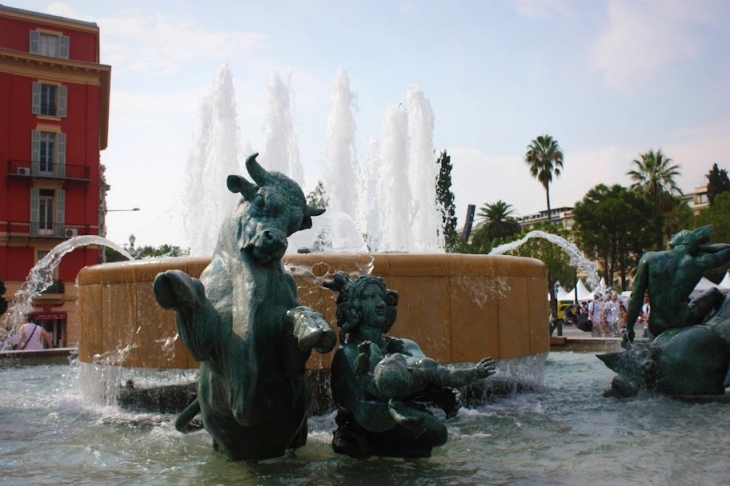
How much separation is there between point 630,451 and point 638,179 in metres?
58.9

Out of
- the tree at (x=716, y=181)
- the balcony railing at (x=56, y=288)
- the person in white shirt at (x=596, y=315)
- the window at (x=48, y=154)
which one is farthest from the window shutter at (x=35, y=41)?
the tree at (x=716, y=181)

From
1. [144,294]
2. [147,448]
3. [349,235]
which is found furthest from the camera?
[349,235]

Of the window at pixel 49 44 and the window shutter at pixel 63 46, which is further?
the window shutter at pixel 63 46

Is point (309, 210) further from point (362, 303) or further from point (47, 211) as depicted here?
point (47, 211)

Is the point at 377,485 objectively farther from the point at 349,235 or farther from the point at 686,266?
the point at 349,235

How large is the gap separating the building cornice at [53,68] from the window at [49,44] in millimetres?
919

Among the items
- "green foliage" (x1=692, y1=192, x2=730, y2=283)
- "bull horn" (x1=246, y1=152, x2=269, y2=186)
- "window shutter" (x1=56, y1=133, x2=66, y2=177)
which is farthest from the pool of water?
"green foliage" (x1=692, y1=192, x2=730, y2=283)

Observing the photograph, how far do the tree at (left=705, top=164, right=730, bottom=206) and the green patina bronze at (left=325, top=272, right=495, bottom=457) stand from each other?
240 ft

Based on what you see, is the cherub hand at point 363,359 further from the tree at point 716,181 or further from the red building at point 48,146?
the tree at point 716,181

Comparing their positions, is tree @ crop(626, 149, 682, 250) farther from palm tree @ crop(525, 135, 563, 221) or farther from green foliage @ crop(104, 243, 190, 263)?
green foliage @ crop(104, 243, 190, 263)

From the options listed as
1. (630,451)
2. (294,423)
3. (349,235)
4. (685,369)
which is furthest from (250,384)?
(349,235)

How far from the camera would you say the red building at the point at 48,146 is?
115 feet

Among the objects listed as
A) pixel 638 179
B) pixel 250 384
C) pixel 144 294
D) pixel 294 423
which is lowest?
pixel 294 423

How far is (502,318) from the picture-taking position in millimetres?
6547
